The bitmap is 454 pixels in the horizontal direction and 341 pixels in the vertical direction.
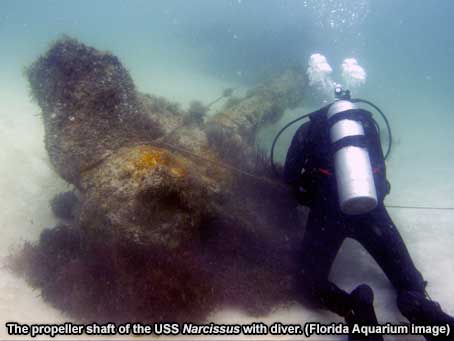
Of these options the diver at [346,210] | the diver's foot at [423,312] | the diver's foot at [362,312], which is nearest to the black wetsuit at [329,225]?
the diver at [346,210]

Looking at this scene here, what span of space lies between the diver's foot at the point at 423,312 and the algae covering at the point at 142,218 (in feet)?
5.41

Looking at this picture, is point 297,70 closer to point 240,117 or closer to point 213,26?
point 240,117

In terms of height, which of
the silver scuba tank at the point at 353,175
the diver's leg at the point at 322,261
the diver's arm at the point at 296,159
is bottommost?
the diver's leg at the point at 322,261

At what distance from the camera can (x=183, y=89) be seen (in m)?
22.5

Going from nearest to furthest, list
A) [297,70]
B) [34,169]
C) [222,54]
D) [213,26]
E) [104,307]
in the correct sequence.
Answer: [104,307] < [34,169] < [297,70] < [222,54] < [213,26]

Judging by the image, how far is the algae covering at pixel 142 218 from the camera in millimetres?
4270

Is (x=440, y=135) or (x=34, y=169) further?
(x=440, y=135)

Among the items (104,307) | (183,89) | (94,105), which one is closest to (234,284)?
(104,307)

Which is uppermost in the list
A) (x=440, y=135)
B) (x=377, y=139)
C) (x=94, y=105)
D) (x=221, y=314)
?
(x=440, y=135)

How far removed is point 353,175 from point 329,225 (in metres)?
0.96

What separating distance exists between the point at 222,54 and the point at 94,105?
31211 millimetres

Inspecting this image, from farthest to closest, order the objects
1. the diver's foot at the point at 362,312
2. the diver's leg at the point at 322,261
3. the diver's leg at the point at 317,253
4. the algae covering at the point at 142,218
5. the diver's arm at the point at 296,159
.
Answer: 1. the diver's arm at the point at 296,159
2. the diver's leg at the point at 317,253
3. the algae covering at the point at 142,218
4. the diver's leg at the point at 322,261
5. the diver's foot at the point at 362,312
